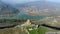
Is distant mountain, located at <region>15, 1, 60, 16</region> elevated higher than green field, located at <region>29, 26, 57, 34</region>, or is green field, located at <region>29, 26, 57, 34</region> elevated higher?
distant mountain, located at <region>15, 1, 60, 16</region>

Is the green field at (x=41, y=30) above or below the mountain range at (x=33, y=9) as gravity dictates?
below

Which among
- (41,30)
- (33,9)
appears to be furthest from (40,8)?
(41,30)

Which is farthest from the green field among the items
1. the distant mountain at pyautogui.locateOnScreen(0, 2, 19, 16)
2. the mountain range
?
the distant mountain at pyautogui.locateOnScreen(0, 2, 19, 16)

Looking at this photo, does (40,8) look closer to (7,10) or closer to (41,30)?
(41,30)

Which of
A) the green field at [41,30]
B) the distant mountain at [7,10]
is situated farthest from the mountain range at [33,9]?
the green field at [41,30]

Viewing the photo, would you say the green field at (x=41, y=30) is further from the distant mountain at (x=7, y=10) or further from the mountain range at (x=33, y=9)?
the distant mountain at (x=7, y=10)

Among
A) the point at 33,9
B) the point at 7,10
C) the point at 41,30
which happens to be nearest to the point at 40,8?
the point at 33,9

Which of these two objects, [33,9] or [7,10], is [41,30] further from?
[7,10]

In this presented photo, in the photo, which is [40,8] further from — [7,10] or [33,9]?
[7,10]

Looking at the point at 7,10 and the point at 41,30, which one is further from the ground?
the point at 7,10

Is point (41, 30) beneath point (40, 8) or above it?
beneath

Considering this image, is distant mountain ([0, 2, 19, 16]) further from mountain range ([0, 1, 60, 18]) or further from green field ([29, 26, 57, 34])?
green field ([29, 26, 57, 34])
